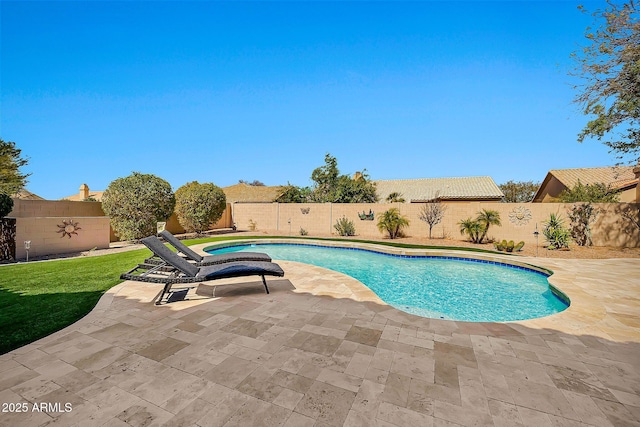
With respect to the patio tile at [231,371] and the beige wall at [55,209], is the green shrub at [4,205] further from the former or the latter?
the patio tile at [231,371]

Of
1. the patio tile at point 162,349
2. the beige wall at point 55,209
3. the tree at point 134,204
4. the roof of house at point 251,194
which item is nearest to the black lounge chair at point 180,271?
the patio tile at point 162,349

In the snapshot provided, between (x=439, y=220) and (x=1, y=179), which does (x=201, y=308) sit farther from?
(x=1, y=179)

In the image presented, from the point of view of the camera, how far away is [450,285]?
7840mm

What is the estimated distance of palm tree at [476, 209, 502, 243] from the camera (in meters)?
14.7

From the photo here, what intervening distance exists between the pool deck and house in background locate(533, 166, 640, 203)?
21558 mm

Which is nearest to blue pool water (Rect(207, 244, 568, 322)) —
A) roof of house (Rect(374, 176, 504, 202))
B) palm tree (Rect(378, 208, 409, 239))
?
palm tree (Rect(378, 208, 409, 239))

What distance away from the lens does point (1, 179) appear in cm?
1642

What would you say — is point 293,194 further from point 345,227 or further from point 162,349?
point 162,349

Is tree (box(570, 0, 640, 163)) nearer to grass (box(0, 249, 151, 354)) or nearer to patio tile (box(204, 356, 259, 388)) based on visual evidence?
patio tile (box(204, 356, 259, 388))

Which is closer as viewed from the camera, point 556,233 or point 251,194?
point 556,233

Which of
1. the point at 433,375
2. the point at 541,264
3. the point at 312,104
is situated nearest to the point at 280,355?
the point at 433,375

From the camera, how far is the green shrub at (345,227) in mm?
18547

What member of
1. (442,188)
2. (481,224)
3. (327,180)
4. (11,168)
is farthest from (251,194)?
(481,224)

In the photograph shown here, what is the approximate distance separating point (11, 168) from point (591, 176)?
4234 centimetres
